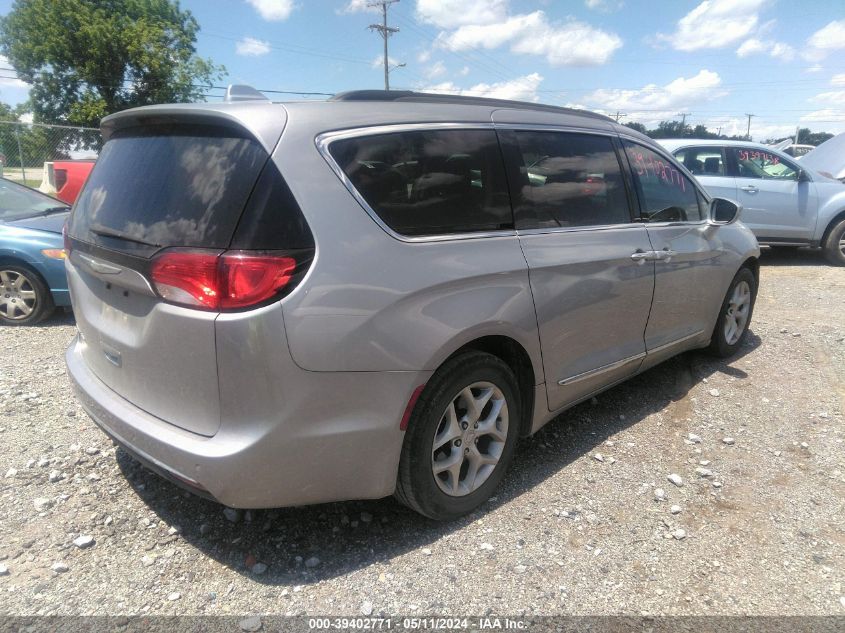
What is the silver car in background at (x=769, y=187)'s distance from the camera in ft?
28.5

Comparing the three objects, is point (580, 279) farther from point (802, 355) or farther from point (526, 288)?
point (802, 355)

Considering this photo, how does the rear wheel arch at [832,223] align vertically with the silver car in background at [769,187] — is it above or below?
below

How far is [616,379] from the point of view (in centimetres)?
358

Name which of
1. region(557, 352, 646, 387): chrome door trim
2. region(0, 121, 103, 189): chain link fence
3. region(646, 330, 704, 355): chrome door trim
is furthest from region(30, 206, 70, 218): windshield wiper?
region(0, 121, 103, 189): chain link fence

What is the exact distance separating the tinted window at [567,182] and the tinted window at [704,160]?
5.94m

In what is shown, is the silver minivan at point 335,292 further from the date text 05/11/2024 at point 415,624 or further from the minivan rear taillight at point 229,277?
the date text 05/11/2024 at point 415,624

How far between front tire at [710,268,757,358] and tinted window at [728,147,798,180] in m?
4.68

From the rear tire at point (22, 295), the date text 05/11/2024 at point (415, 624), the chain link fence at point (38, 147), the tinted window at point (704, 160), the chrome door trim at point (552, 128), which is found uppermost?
the chain link fence at point (38, 147)

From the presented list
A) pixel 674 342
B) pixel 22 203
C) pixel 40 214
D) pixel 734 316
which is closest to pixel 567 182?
pixel 674 342

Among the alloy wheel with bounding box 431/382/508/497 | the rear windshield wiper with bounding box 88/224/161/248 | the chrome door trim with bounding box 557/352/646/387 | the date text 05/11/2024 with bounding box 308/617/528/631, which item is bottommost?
the date text 05/11/2024 with bounding box 308/617/528/631

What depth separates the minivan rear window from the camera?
205cm

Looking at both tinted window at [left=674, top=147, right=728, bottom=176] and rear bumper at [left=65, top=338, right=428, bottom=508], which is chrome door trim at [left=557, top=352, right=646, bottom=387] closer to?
rear bumper at [left=65, top=338, right=428, bottom=508]

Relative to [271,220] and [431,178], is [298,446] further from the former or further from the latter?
[431,178]

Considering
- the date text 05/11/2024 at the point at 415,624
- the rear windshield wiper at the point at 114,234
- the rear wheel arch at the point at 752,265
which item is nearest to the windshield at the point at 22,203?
the rear windshield wiper at the point at 114,234
